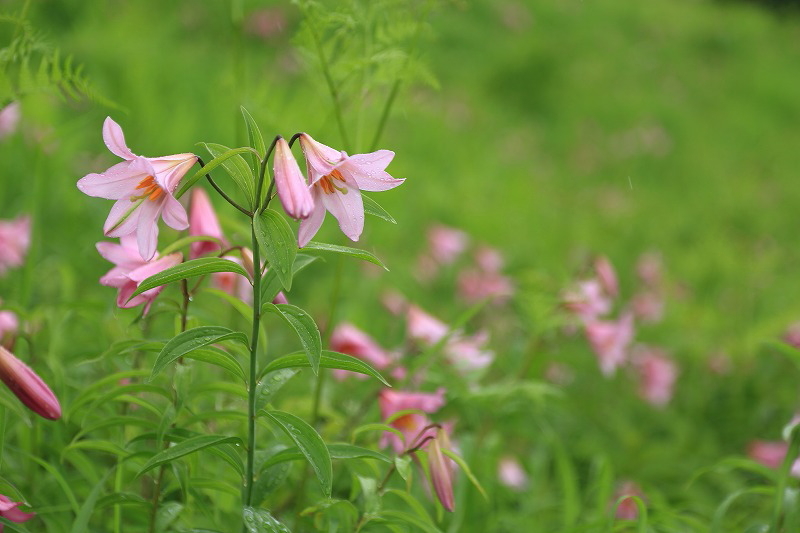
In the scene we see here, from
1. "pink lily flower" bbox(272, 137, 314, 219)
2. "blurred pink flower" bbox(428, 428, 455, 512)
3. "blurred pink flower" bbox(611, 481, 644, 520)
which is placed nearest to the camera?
"pink lily flower" bbox(272, 137, 314, 219)

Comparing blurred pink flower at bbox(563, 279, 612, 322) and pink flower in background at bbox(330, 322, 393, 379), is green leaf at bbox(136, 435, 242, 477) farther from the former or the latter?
blurred pink flower at bbox(563, 279, 612, 322)

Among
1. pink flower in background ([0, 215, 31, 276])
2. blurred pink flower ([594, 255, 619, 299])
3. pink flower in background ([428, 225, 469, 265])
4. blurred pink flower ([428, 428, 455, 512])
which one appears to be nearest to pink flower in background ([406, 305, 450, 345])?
blurred pink flower ([594, 255, 619, 299])

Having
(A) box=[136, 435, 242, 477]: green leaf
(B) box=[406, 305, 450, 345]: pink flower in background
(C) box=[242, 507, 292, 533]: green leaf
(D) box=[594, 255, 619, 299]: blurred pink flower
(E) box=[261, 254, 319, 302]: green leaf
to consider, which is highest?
(E) box=[261, 254, 319, 302]: green leaf

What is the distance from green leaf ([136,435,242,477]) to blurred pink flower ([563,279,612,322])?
2.91 feet

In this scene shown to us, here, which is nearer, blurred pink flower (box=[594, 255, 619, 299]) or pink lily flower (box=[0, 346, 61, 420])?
pink lily flower (box=[0, 346, 61, 420])

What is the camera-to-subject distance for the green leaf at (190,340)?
0.69 metres

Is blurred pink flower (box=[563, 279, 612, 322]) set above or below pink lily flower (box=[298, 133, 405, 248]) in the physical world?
below

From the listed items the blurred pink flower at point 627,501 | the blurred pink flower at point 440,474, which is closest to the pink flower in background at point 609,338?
the blurred pink flower at point 627,501

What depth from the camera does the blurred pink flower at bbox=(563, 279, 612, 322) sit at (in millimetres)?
1517

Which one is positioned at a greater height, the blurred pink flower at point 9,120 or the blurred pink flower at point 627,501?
the blurred pink flower at point 9,120

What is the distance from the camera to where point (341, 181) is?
2.40 feet

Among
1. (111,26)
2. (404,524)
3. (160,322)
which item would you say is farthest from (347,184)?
(111,26)

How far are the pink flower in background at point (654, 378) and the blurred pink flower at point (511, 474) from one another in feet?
1.81

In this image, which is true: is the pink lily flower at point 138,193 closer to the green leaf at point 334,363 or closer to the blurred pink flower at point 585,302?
the green leaf at point 334,363
